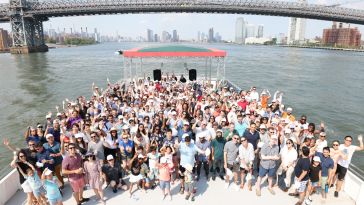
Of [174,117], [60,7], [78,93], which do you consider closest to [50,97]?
[78,93]

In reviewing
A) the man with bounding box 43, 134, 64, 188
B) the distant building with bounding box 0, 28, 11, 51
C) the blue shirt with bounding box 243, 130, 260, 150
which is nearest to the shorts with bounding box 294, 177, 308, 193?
the blue shirt with bounding box 243, 130, 260, 150

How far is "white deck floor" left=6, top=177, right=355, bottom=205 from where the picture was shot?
509 cm

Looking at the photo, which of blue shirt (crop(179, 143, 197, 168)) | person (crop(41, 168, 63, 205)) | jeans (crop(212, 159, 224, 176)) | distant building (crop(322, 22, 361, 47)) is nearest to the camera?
person (crop(41, 168, 63, 205))

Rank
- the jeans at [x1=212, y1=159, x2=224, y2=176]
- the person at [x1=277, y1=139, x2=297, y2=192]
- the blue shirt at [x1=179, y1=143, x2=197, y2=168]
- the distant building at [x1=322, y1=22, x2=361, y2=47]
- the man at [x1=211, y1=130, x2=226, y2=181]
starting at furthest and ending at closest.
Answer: the distant building at [x1=322, y1=22, x2=361, y2=47]
the jeans at [x1=212, y1=159, x2=224, y2=176]
the man at [x1=211, y1=130, x2=226, y2=181]
the blue shirt at [x1=179, y1=143, x2=197, y2=168]
the person at [x1=277, y1=139, x2=297, y2=192]

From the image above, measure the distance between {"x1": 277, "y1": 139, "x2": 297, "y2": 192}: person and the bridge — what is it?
253ft

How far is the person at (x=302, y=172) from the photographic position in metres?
4.64

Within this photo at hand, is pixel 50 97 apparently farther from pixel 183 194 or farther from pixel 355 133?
pixel 355 133

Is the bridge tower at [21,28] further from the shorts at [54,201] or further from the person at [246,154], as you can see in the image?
the person at [246,154]

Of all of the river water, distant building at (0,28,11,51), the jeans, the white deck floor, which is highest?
distant building at (0,28,11,51)

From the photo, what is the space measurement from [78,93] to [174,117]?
19807 mm

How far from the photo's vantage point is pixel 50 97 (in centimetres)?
2212

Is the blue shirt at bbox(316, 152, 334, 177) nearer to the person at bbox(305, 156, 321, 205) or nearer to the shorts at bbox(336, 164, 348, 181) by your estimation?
the person at bbox(305, 156, 321, 205)

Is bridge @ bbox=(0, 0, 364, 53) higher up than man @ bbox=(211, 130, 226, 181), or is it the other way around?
bridge @ bbox=(0, 0, 364, 53)

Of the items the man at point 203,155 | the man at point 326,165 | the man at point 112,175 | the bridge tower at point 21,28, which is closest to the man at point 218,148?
the man at point 203,155
